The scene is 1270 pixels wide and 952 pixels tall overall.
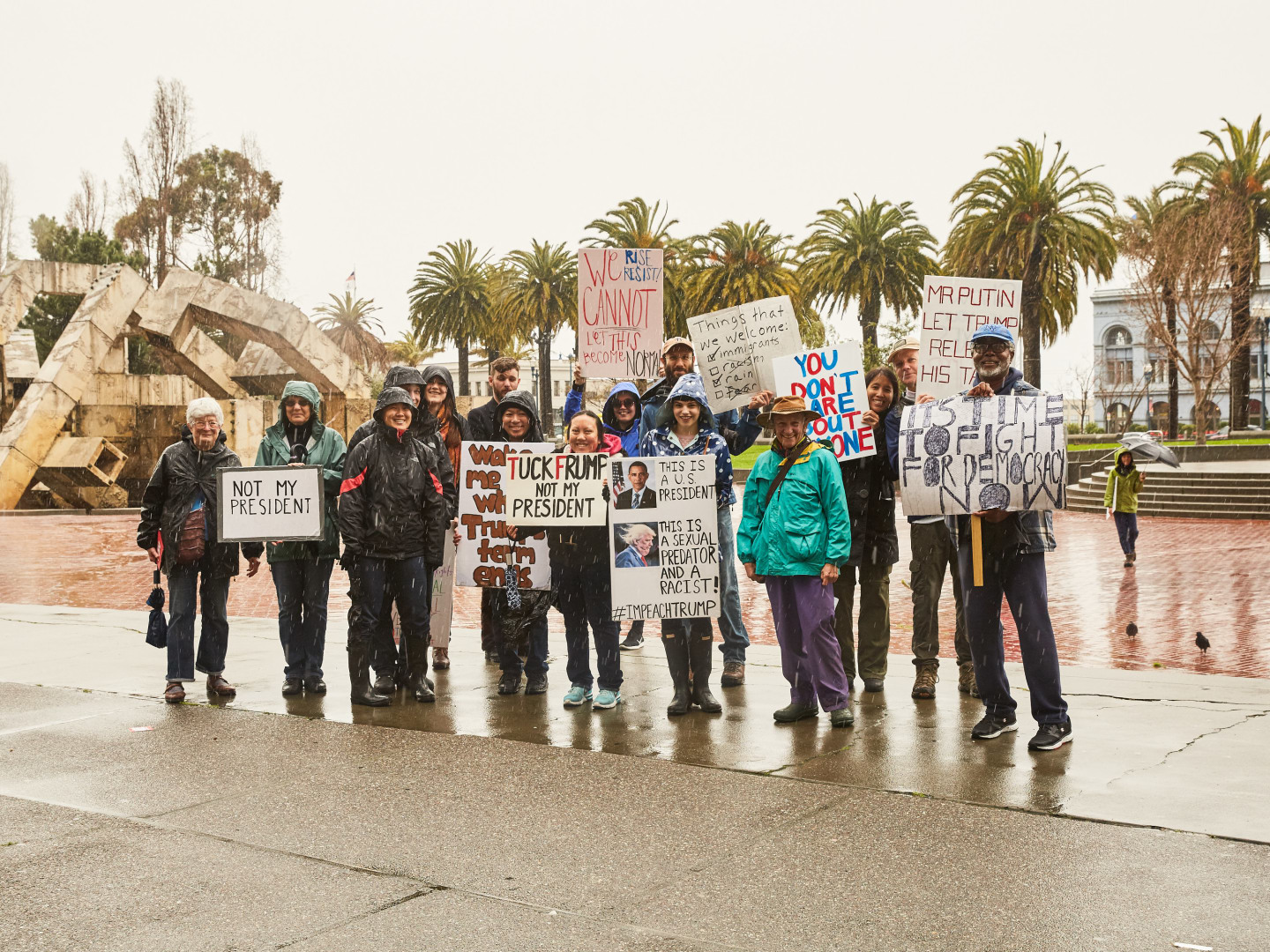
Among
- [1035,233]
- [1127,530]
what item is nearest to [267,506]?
[1127,530]

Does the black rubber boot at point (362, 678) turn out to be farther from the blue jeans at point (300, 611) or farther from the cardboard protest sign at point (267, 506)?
the cardboard protest sign at point (267, 506)

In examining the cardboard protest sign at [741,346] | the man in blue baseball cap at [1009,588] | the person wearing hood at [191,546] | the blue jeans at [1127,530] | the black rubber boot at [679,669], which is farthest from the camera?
the blue jeans at [1127,530]

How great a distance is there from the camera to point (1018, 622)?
238 inches

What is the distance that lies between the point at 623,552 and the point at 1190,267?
43.6 m

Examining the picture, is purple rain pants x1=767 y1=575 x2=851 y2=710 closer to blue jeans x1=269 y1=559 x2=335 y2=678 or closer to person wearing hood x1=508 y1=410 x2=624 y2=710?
person wearing hood x1=508 y1=410 x2=624 y2=710

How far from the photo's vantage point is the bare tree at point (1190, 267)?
45094 millimetres

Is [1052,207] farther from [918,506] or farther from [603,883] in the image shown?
[603,883]

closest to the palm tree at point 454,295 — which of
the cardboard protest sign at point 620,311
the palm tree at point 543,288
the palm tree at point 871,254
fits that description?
the palm tree at point 543,288

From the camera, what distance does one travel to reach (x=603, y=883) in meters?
4.32

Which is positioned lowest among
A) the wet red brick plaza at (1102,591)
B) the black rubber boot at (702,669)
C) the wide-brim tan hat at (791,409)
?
the wet red brick plaza at (1102,591)

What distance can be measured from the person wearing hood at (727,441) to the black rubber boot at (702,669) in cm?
74

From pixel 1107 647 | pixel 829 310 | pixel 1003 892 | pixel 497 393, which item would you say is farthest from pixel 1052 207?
pixel 1003 892

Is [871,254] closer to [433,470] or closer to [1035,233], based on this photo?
[1035,233]

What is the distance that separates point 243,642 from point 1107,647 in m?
6.81
